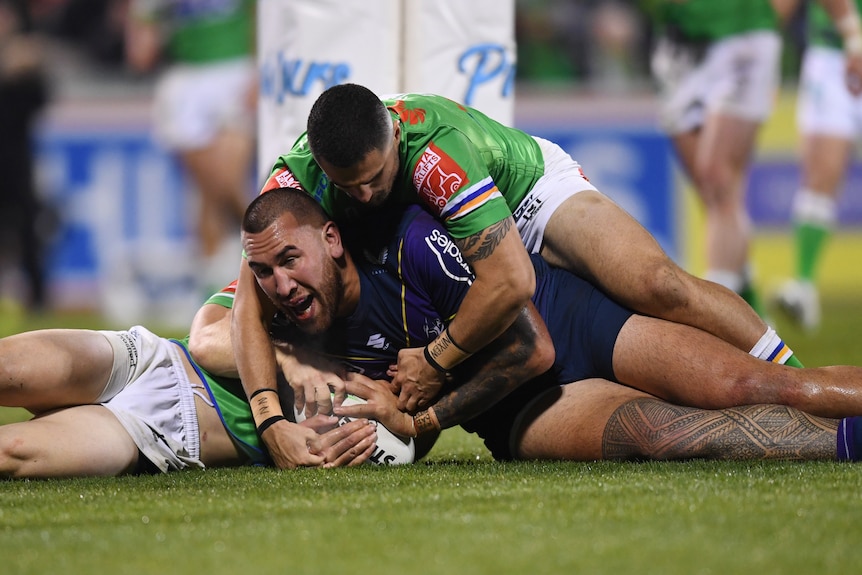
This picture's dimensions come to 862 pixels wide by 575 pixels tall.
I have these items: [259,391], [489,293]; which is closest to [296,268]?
[259,391]

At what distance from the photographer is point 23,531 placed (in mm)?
3037

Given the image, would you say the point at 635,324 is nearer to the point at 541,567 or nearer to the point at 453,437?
the point at 453,437

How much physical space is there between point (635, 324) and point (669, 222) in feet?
25.6

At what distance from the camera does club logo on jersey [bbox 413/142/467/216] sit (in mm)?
4090

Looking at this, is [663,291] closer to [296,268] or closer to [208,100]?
[296,268]

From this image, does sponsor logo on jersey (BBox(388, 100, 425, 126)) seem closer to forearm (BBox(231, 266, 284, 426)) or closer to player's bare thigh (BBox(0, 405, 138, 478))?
forearm (BBox(231, 266, 284, 426))

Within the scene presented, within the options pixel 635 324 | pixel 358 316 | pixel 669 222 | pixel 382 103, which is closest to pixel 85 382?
pixel 358 316

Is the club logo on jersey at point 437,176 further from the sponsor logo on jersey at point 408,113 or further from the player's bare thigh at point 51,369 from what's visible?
the player's bare thigh at point 51,369

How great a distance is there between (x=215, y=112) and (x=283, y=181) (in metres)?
7.20

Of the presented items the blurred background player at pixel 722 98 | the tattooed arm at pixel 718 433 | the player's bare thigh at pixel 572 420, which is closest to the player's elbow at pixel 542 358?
the player's bare thigh at pixel 572 420

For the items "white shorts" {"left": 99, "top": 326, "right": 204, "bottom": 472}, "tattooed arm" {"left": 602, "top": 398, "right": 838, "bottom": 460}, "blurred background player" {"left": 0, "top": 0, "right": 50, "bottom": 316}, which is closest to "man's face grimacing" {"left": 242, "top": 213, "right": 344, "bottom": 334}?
"white shorts" {"left": 99, "top": 326, "right": 204, "bottom": 472}

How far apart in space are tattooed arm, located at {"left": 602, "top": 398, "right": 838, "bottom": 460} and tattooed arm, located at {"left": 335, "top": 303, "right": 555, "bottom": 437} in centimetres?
36

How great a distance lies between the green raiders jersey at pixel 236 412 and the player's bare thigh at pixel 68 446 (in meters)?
0.39

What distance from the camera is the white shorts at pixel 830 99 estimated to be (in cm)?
1086
